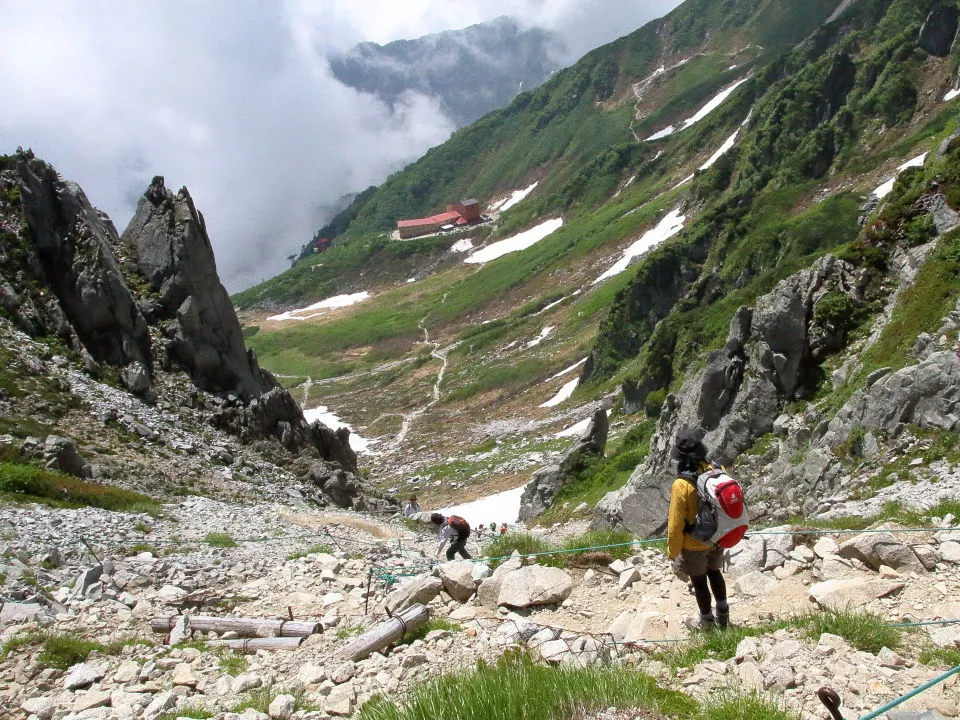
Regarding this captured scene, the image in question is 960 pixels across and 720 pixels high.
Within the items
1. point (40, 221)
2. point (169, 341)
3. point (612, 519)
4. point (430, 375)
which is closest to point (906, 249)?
point (612, 519)

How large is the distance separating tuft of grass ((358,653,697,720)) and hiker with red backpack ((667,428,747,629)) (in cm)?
207

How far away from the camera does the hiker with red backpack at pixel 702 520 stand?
25.1 ft

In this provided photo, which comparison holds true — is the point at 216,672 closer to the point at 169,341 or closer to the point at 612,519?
the point at 612,519

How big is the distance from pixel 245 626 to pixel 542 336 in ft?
297

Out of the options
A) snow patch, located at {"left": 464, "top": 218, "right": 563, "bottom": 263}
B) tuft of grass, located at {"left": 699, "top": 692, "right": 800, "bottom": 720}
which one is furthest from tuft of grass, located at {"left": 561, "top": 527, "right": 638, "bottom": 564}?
snow patch, located at {"left": 464, "top": 218, "right": 563, "bottom": 263}

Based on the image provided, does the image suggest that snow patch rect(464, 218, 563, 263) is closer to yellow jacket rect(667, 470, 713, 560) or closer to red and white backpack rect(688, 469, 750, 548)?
yellow jacket rect(667, 470, 713, 560)

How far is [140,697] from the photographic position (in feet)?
27.6

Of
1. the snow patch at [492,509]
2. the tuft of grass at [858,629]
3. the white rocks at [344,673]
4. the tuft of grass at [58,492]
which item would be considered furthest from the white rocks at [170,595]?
the snow patch at [492,509]

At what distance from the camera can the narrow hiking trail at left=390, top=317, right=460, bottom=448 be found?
263ft

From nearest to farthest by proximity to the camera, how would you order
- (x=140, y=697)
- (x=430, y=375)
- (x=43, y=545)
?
Result: (x=140, y=697), (x=43, y=545), (x=430, y=375)

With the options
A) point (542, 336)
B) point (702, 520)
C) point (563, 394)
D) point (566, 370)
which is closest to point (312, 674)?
point (702, 520)

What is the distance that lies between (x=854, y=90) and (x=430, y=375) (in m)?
67.3

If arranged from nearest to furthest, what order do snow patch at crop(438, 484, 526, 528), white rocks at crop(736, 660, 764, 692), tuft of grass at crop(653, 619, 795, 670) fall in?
white rocks at crop(736, 660, 764, 692)
tuft of grass at crop(653, 619, 795, 670)
snow patch at crop(438, 484, 526, 528)

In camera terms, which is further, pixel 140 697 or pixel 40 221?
pixel 40 221
